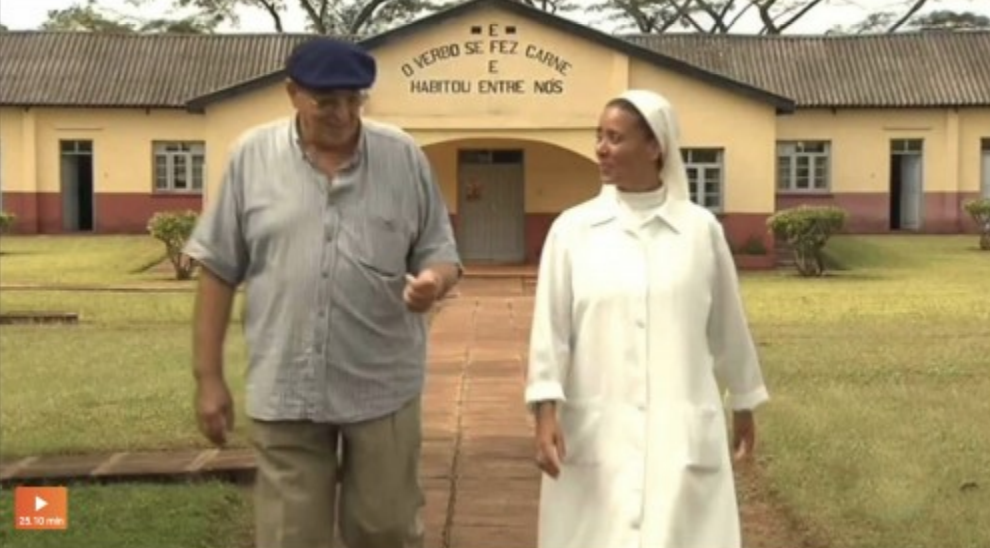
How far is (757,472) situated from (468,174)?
65.8 ft

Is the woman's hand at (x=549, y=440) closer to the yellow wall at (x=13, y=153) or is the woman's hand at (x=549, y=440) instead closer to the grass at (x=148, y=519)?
the grass at (x=148, y=519)

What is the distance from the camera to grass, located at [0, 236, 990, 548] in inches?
260

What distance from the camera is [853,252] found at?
27984mm

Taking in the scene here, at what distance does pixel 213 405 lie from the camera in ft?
13.6

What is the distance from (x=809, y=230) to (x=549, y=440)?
2068 cm

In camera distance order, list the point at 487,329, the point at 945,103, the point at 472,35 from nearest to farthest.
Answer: the point at 487,329 → the point at 472,35 → the point at 945,103

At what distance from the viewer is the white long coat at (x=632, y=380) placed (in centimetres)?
408

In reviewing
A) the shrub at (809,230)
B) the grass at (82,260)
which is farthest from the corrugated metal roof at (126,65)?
the shrub at (809,230)

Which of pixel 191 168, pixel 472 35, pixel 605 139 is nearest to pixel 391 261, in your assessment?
pixel 605 139

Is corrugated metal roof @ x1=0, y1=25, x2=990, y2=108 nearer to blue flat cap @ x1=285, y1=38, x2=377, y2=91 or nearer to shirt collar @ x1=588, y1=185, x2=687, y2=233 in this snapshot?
shirt collar @ x1=588, y1=185, x2=687, y2=233

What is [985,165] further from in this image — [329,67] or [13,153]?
[329,67]

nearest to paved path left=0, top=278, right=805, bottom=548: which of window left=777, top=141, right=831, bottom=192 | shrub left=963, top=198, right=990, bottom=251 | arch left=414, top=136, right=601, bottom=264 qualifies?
arch left=414, top=136, right=601, bottom=264

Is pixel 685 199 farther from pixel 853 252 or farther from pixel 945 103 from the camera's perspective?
pixel 945 103

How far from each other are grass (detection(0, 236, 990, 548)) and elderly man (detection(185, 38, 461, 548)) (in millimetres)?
Result: 1883
